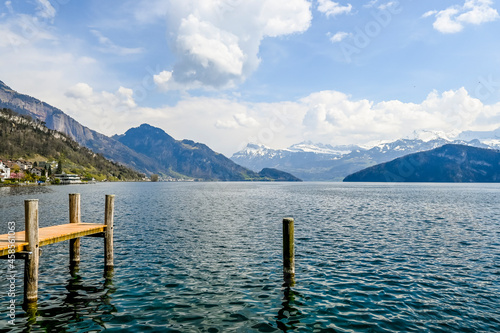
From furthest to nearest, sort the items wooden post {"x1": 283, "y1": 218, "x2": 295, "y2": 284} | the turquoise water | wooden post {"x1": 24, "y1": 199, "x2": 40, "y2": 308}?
wooden post {"x1": 283, "y1": 218, "x2": 295, "y2": 284} < wooden post {"x1": 24, "y1": 199, "x2": 40, "y2": 308} < the turquoise water

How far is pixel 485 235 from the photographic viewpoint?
4022 cm

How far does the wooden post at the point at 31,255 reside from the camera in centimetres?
1733

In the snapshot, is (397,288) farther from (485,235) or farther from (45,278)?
(485,235)

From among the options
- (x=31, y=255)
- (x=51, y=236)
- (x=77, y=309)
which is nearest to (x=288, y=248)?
(x=77, y=309)

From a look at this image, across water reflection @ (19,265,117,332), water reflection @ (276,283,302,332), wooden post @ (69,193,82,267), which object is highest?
wooden post @ (69,193,82,267)

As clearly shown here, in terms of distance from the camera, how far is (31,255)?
17.3 meters

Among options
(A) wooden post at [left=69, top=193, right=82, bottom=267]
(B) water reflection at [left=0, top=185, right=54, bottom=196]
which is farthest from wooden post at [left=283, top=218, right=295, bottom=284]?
(B) water reflection at [left=0, top=185, right=54, bottom=196]

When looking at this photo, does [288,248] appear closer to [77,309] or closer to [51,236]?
[77,309]

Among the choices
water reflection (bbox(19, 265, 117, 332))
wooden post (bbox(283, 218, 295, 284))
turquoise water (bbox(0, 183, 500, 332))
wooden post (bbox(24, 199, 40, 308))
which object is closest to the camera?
water reflection (bbox(19, 265, 117, 332))

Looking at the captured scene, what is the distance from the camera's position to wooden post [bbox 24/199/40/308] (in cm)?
1733

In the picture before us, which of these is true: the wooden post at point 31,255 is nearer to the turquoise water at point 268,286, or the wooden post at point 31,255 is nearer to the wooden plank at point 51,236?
the wooden plank at point 51,236

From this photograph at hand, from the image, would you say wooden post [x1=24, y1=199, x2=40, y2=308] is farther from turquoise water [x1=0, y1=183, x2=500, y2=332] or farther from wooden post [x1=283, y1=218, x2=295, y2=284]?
wooden post [x1=283, y1=218, x2=295, y2=284]

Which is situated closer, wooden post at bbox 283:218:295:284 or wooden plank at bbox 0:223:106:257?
wooden plank at bbox 0:223:106:257

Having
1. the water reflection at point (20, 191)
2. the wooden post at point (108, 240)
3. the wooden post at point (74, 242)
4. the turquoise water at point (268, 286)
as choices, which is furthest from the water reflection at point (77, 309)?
the water reflection at point (20, 191)
